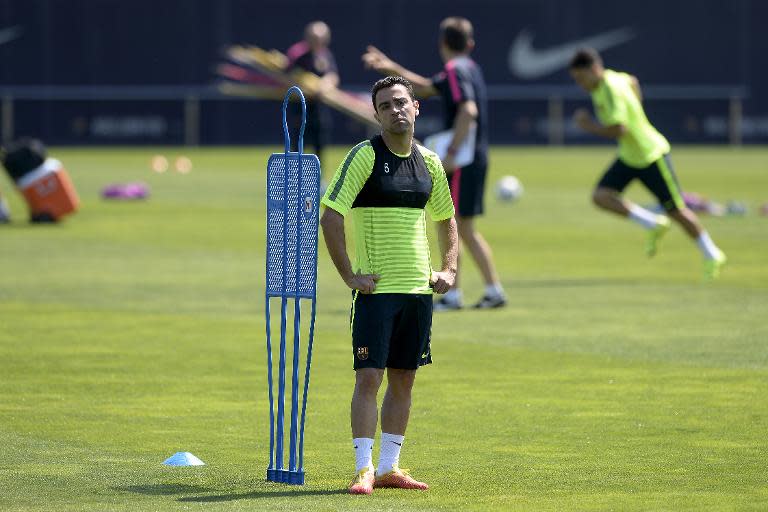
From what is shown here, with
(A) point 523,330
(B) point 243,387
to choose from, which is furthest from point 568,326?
(B) point 243,387

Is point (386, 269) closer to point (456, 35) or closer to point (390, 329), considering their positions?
point (390, 329)

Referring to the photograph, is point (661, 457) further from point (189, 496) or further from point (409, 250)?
point (189, 496)

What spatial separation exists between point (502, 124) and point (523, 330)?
108 feet

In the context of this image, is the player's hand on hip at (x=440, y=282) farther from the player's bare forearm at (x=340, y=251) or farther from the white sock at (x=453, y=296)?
the white sock at (x=453, y=296)

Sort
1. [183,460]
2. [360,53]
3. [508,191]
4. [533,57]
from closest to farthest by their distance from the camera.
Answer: [183,460] → [508,191] → [360,53] → [533,57]

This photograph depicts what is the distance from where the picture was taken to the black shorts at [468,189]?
15281mm

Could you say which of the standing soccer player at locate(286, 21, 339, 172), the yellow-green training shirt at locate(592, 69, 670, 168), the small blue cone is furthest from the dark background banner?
the small blue cone

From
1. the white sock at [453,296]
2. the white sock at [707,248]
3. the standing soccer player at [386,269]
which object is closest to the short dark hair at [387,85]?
the standing soccer player at [386,269]

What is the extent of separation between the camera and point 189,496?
26.0 feet

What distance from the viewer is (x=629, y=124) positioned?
1766 cm

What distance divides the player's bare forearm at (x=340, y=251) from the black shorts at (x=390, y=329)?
82 mm

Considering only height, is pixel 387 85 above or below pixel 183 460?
above

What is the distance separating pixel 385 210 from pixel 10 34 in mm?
37501

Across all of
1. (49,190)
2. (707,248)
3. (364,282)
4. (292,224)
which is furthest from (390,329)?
(49,190)
